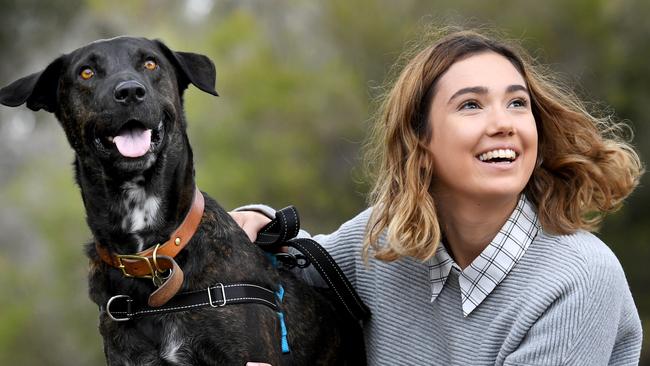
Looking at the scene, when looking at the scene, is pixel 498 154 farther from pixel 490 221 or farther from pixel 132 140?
pixel 132 140

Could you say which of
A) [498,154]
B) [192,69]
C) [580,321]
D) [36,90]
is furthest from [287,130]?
[580,321]

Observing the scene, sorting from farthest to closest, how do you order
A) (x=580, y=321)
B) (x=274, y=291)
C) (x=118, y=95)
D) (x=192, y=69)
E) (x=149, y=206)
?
(x=192, y=69)
(x=274, y=291)
(x=149, y=206)
(x=118, y=95)
(x=580, y=321)

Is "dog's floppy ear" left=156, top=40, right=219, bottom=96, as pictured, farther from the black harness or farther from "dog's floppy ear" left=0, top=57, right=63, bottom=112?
the black harness

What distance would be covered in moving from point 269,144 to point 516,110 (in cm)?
1327

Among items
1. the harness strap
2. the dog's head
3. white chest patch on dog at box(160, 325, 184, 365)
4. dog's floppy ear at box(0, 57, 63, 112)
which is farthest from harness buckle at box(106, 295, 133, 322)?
dog's floppy ear at box(0, 57, 63, 112)

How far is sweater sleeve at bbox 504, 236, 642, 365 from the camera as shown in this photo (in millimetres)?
3467

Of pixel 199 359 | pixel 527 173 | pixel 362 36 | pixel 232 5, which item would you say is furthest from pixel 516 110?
pixel 232 5

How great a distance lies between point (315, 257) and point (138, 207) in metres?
0.79

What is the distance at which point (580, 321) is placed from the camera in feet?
11.4

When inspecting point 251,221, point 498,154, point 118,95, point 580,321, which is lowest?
point 580,321

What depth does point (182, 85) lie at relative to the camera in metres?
3.99

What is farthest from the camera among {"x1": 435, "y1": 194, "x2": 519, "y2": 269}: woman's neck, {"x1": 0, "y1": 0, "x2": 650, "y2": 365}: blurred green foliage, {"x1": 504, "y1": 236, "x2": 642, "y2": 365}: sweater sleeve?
{"x1": 0, "y1": 0, "x2": 650, "y2": 365}: blurred green foliage

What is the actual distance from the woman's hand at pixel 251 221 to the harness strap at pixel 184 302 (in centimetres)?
45

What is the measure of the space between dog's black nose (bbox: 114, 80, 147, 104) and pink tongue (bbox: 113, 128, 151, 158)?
134mm
